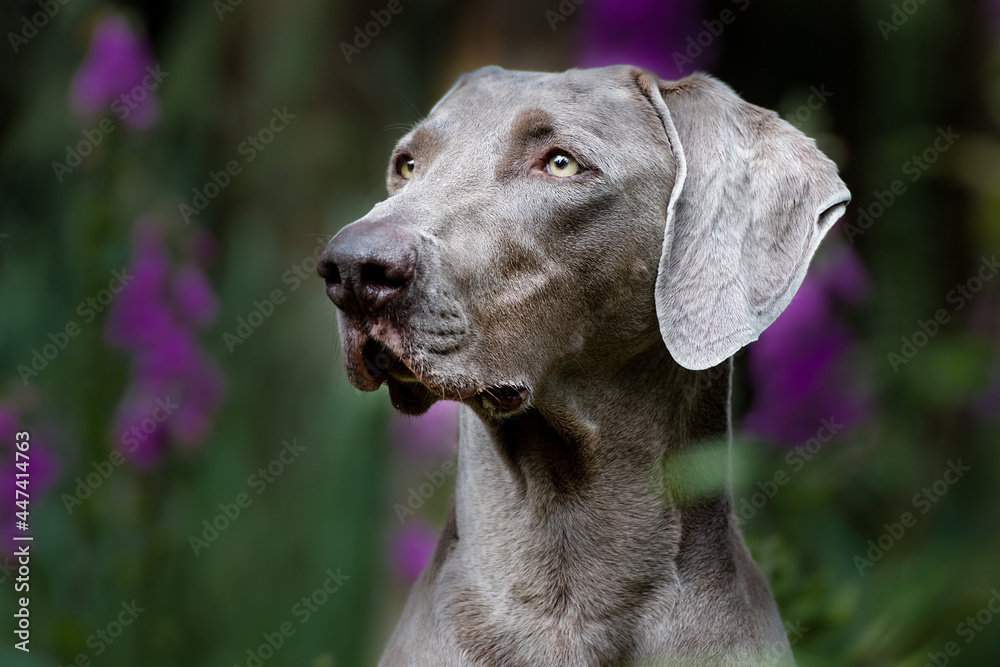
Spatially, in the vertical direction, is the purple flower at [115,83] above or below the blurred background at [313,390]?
above

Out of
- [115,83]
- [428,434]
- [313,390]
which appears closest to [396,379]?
[115,83]

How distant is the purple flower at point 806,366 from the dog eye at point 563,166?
5.70ft

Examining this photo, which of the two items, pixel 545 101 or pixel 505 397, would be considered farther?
pixel 545 101

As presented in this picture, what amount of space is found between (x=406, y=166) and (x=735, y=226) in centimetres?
71

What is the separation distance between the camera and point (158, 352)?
3525 millimetres

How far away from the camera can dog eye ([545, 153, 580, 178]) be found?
2.15 metres

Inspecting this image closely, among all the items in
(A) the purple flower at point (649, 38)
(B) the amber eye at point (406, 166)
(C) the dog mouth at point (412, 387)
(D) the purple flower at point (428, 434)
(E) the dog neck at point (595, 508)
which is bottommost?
(D) the purple flower at point (428, 434)

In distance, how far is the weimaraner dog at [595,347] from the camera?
6.77 feet

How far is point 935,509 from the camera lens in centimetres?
419

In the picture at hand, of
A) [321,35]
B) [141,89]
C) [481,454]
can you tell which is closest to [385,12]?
[321,35]

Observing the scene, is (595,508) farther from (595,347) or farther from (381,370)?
(381,370)

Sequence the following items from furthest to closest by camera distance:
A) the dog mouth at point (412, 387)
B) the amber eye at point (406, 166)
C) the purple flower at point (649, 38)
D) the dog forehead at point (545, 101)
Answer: the purple flower at point (649, 38) < the amber eye at point (406, 166) < the dog forehead at point (545, 101) < the dog mouth at point (412, 387)

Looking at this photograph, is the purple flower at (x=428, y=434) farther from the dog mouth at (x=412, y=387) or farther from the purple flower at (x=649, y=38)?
the dog mouth at (x=412, y=387)

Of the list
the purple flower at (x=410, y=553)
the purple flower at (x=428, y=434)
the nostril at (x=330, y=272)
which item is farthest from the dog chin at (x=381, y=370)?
the purple flower at (x=428, y=434)
